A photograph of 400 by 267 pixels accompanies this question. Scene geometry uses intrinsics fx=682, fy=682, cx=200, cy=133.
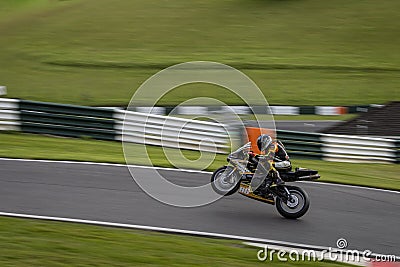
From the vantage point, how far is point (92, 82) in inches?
1067

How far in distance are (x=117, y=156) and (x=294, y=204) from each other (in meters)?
4.97

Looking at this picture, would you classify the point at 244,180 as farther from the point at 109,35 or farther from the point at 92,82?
the point at 109,35

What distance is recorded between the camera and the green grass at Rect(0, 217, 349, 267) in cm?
742

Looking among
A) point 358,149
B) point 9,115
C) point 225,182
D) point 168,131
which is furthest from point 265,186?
point 9,115

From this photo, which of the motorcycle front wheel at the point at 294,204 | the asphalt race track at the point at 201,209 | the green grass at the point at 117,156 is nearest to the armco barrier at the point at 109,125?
the green grass at the point at 117,156

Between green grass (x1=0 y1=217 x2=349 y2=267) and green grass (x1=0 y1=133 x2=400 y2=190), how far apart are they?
4.34 metres

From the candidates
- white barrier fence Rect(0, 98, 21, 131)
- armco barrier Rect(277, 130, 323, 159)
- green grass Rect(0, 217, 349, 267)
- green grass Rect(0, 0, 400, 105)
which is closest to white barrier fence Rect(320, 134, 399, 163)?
armco barrier Rect(277, 130, 323, 159)

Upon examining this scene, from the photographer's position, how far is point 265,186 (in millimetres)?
10047

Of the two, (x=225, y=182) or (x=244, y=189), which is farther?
(x=225, y=182)

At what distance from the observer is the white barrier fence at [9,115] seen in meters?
15.5

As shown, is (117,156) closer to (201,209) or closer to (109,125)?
(109,125)

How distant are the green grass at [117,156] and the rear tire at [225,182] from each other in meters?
2.51

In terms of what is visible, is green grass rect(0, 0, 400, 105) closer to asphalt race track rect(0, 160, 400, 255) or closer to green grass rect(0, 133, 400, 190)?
green grass rect(0, 133, 400, 190)

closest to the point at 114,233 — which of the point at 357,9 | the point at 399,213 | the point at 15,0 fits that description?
the point at 399,213
